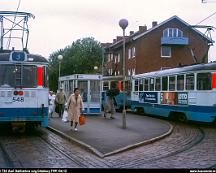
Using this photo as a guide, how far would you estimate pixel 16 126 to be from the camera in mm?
16188

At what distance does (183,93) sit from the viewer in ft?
70.0

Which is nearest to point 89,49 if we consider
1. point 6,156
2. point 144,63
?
point 144,63

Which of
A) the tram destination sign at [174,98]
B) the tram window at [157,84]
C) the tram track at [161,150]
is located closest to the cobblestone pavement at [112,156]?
the tram track at [161,150]

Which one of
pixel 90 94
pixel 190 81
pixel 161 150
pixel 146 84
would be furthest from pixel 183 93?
pixel 161 150

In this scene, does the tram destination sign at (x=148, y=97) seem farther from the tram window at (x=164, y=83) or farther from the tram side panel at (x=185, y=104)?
the tram window at (x=164, y=83)

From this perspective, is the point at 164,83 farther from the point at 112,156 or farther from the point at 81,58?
the point at 81,58

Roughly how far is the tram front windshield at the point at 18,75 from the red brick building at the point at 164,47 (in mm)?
40841

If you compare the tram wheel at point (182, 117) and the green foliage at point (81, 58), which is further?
the green foliage at point (81, 58)

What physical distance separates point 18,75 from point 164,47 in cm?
4532

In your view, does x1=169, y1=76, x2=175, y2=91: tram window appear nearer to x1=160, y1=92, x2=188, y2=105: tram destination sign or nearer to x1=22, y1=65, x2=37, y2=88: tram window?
x1=160, y1=92, x2=188, y2=105: tram destination sign

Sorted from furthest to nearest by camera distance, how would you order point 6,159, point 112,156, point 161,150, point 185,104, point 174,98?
point 174,98, point 185,104, point 161,150, point 112,156, point 6,159

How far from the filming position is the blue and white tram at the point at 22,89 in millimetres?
15898

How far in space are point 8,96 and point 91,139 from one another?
3.63 meters

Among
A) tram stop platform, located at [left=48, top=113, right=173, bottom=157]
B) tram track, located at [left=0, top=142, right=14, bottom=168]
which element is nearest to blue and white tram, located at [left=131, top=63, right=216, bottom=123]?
tram stop platform, located at [left=48, top=113, right=173, bottom=157]
